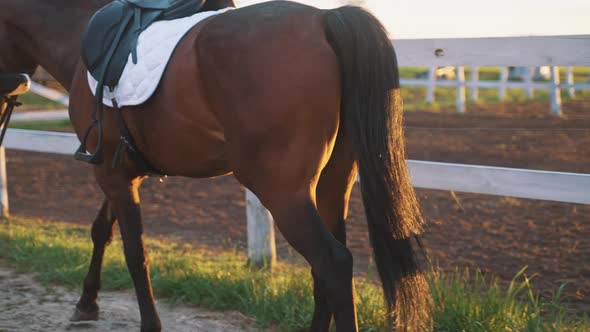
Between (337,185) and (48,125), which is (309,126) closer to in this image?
(337,185)

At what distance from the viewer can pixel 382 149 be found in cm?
275

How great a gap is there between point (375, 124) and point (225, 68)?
2.21ft

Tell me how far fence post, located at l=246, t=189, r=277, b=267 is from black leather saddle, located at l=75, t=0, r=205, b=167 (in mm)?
1505

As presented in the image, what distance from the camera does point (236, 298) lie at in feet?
13.6

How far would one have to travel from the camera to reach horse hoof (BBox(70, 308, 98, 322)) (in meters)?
3.94

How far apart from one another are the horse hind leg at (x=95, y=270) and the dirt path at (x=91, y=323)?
65 mm

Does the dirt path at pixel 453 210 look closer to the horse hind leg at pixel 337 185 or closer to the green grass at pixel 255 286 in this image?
the green grass at pixel 255 286

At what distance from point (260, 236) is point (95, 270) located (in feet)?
4.09

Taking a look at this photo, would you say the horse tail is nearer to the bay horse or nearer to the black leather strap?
the bay horse

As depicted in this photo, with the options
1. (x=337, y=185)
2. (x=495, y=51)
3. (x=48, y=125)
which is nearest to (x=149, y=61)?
(x=337, y=185)

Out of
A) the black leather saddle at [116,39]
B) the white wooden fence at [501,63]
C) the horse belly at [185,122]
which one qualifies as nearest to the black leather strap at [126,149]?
the black leather saddle at [116,39]

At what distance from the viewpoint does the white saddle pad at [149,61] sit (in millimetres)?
3030

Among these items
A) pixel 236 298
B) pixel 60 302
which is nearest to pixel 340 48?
pixel 236 298

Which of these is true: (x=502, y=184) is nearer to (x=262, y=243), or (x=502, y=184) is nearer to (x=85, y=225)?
(x=262, y=243)
